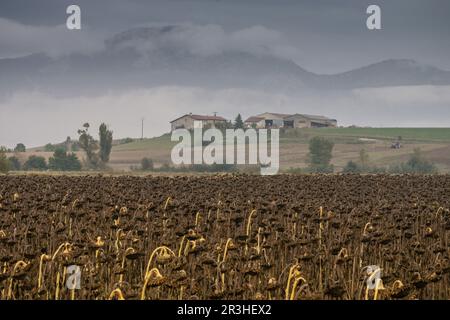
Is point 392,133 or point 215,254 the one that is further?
point 392,133

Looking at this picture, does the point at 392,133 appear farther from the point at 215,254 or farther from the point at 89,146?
the point at 215,254

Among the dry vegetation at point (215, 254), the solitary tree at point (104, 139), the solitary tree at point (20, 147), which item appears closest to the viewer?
the dry vegetation at point (215, 254)

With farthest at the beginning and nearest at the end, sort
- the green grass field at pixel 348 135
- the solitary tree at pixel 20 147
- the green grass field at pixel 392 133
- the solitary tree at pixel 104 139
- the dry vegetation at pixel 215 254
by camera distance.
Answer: the solitary tree at pixel 20 147
the green grass field at pixel 392 133
the green grass field at pixel 348 135
the solitary tree at pixel 104 139
the dry vegetation at pixel 215 254

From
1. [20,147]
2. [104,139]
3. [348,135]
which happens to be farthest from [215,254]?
[20,147]

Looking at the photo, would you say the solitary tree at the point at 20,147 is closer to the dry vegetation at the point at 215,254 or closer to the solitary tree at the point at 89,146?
the solitary tree at the point at 89,146

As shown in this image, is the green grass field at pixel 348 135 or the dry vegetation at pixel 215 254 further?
the green grass field at pixel 348 135

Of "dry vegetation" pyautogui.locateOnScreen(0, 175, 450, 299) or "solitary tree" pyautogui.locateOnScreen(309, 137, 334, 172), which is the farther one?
"solitary tree" pyautogui.locateOnScreen(309, 137, 334, 172)

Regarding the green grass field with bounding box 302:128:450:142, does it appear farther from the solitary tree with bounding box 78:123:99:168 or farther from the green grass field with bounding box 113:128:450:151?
the solitary tree with bounding box 78:123:99:168

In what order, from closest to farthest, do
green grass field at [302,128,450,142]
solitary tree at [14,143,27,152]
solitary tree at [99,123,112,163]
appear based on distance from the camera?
solitary tree at [99,123,112,163], green grass field at [302,128,450,142], solitary tree at [14,143,27,152]

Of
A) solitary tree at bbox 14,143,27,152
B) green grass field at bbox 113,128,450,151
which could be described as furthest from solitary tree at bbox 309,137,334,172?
solitary tree at bbox 14,143,27,152

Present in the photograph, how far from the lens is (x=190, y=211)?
22.5 m

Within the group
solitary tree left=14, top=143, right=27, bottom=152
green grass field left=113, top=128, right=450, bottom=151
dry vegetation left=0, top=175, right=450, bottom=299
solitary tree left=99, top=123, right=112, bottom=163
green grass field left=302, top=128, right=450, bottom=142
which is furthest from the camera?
solitary tree left=14, top=143, right=27, bottom=152

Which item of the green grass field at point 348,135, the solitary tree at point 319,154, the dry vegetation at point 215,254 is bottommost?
the dry vegetation at point 215,254

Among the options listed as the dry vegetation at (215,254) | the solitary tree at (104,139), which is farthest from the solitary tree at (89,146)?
the dry vegetation at (215,254)
